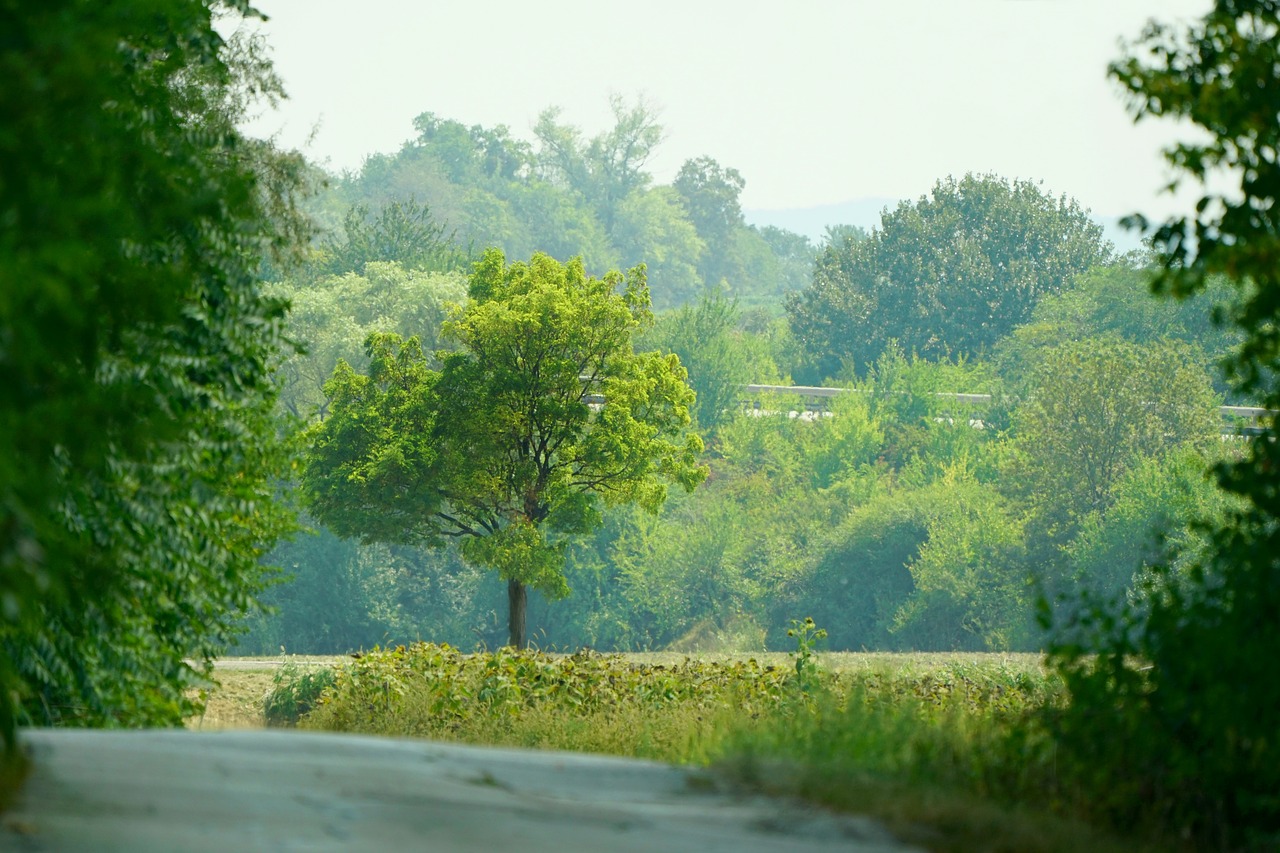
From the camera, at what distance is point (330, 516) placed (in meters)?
27.0

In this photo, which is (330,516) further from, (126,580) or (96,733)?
(96,733)

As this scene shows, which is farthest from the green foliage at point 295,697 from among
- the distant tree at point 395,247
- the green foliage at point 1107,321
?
the green foliage at point 1107,321

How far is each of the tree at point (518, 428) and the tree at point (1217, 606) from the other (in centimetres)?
1833

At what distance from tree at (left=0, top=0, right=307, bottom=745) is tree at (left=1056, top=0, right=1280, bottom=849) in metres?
4.05

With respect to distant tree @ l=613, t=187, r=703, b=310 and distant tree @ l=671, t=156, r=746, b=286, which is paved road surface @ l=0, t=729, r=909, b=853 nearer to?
distant tree @ l=613, t=187, r=703, b=310

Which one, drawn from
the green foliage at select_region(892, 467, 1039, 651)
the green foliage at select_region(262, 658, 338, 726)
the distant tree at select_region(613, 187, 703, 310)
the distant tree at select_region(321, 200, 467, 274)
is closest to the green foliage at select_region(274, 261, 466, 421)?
the distant tree at select_region(321, 200, 467, 274)

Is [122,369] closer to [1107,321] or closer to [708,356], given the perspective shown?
[708,356]

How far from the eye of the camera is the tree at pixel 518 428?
987 inches

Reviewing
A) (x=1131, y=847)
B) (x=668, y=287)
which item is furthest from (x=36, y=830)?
(x=668, y=287)

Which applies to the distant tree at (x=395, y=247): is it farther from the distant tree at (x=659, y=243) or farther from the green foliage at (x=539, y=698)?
the distant tree at (x=659, y=243)

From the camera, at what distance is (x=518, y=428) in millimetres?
25312

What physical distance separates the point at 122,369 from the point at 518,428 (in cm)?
1701

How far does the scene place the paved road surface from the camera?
4387 mm

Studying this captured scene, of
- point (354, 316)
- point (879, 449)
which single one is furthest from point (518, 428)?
point (879, 449)
